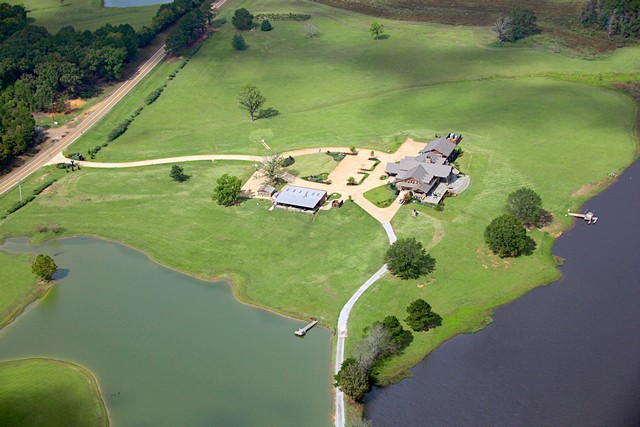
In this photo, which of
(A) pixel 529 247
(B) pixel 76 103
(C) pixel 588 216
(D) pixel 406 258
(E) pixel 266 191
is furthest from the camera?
(B) pixel 76 103

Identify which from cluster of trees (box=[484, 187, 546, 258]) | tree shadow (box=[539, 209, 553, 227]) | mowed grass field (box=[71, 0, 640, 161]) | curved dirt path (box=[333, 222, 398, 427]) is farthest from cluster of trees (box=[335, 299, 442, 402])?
mowed grass field (box=[71, 0, 640, 161])

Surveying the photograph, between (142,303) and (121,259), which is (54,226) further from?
(142,303)

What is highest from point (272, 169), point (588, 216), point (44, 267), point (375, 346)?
point (375, 346)

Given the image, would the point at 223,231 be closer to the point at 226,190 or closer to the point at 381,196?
the point at 226,190

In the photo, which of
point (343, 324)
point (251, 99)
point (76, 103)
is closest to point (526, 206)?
point (343, 324)

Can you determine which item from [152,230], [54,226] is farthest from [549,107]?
[54,226]

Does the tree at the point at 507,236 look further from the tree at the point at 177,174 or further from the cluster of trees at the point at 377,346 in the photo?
the tree at the point at 177,174

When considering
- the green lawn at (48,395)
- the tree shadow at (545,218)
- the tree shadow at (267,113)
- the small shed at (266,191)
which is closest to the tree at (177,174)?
the small shed at (266,191)

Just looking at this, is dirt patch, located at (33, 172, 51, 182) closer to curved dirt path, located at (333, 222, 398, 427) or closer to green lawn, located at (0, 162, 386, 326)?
green lawn, located at (0, 162, 386, 326)
